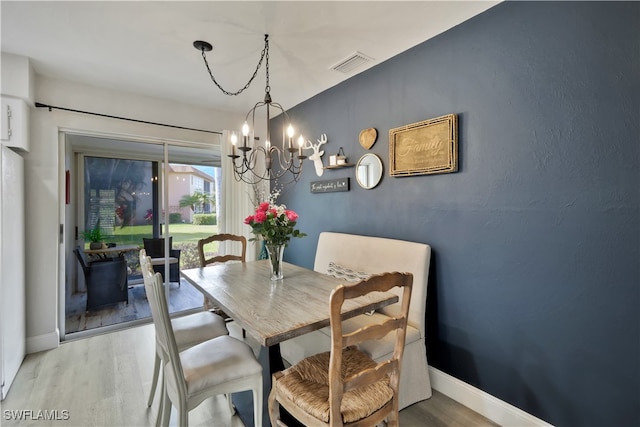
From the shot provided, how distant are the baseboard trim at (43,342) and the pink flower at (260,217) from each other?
2.55m

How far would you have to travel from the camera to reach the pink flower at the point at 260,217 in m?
1.97

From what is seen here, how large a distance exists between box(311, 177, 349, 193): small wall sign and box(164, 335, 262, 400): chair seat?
1827mm

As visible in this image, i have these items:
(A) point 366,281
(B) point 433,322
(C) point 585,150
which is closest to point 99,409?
(A) point 366,281

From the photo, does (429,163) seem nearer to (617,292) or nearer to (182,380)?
(617,292)

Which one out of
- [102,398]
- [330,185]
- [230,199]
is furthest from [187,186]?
[102,398]

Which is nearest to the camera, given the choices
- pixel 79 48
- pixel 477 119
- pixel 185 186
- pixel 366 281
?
→ pixel 366 281

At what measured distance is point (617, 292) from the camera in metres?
1.40

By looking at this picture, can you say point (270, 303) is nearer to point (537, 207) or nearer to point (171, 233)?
point (537, 207)

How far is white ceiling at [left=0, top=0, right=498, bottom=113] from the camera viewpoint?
185cm

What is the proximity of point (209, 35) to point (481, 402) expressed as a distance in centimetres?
322

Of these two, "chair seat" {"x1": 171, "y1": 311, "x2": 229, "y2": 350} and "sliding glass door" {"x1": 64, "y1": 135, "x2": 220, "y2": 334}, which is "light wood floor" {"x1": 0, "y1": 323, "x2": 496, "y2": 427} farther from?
"sliding glass door" {"x1": 64, "y1": 135, "x2": 220, "y2": 334}

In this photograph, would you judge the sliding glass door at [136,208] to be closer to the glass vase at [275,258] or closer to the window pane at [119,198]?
the window pane at [119,198]

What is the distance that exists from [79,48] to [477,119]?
3115mm

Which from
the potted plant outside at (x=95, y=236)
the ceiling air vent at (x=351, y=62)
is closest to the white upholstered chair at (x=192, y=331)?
the potted plant outside at (x=95, y=236)
